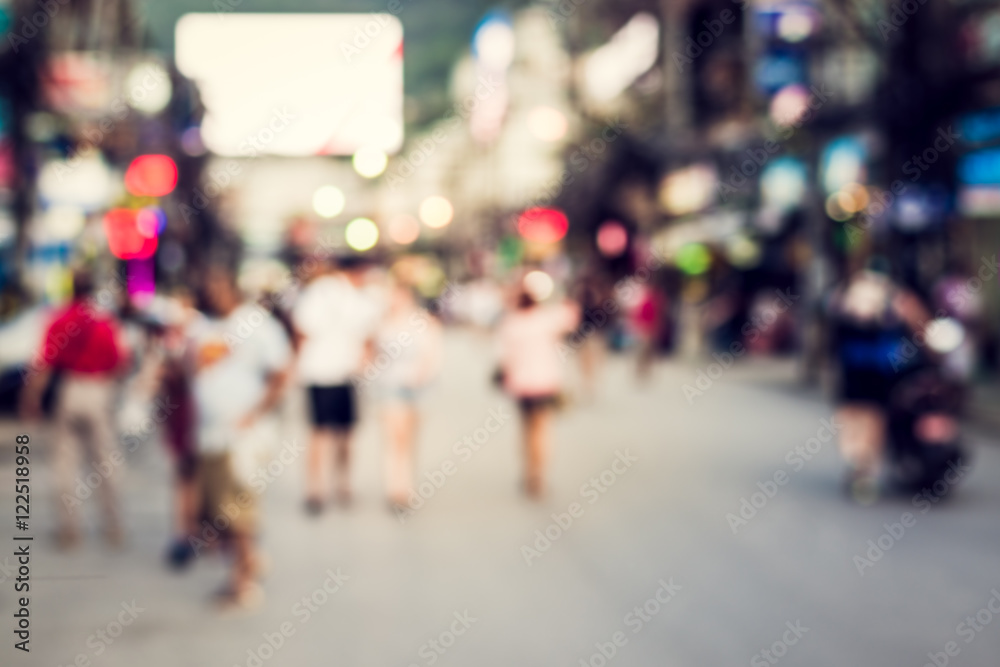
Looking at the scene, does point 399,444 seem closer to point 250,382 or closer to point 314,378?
point 314,378

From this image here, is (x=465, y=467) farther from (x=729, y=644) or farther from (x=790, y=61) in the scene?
(x=790, y=61)

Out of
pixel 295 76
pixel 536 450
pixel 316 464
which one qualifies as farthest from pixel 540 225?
pixel 316 464

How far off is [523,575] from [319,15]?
370 inches

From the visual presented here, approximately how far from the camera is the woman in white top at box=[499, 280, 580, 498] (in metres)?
10.4

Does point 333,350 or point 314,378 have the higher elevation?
point 333,350

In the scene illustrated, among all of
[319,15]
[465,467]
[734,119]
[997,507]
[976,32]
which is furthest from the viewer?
[734,119]

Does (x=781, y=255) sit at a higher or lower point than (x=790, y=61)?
lower

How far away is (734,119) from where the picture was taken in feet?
122

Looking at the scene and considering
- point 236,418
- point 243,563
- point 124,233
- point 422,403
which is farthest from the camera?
point 124,233

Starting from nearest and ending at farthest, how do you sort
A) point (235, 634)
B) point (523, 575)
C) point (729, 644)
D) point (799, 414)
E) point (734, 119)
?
point (729, 644), point (235, 634), point (523, 575), point (799, 414), point (734, 119)

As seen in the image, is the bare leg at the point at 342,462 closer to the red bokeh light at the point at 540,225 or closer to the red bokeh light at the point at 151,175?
the red bokeh light at the point at 151,175

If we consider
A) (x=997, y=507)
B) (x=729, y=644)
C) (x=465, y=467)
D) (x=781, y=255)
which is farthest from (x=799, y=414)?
(x=781, y=255)

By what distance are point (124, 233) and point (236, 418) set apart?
362 inches

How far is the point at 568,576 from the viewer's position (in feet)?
24.0
